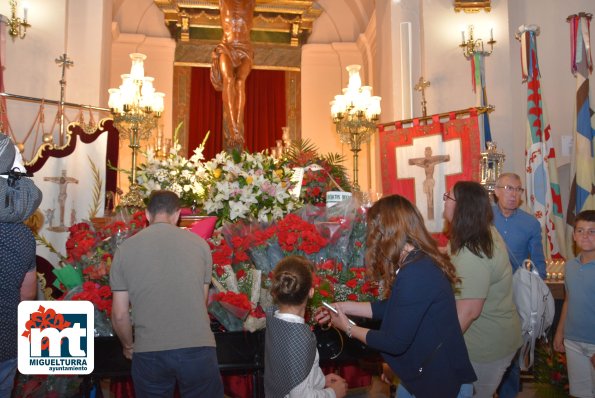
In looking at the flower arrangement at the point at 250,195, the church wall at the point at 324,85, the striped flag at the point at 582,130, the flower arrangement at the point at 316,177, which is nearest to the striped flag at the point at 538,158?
the striped flag at the point at 582,130

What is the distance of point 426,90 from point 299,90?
436 centimetres

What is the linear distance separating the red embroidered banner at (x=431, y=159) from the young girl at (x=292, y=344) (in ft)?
14.0

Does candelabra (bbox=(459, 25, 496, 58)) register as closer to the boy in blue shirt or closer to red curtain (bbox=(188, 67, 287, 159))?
the boy in blue shirt

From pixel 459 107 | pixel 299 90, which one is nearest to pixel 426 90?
pixel 459 107

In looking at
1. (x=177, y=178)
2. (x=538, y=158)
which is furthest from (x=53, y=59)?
(x=538, y=158)

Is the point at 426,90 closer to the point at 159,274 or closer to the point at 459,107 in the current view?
the point at 459,107

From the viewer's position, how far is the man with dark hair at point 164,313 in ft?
8.46

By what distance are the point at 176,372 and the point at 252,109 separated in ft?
31.9

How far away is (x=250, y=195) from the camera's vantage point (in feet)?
12.8

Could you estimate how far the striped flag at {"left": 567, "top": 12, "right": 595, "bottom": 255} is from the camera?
646cm

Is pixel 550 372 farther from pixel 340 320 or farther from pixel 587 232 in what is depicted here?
pixel 340 320

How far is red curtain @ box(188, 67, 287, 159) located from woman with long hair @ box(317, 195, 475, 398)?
972cm

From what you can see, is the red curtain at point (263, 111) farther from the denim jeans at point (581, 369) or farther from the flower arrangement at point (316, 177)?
the denim jeans at point (581, 369)

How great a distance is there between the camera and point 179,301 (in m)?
2.60
